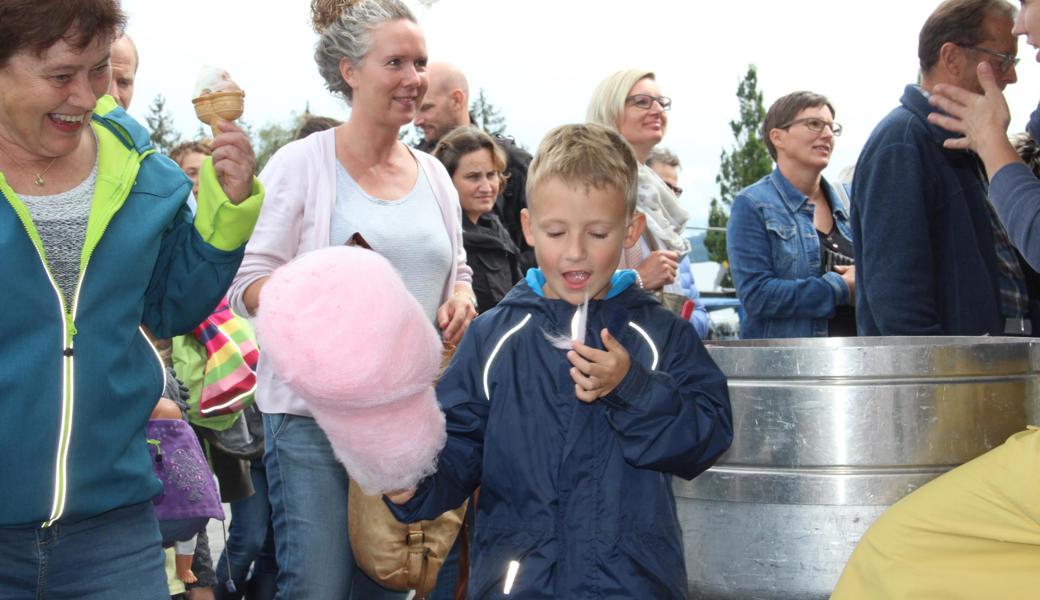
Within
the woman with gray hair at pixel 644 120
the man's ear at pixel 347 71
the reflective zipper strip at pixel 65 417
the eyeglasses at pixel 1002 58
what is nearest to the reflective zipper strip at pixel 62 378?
the reflective zipper strip at pixel 65 417

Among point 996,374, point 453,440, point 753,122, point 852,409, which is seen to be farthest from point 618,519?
point 753,122

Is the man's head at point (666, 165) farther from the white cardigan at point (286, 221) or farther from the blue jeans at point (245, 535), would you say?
the white cardigan at point (286, 221)

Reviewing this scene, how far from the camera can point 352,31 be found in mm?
3293

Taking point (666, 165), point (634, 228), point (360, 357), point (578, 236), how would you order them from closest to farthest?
point (360, 357) → point (578, 236) → point (634, 228) → point (666, 165)

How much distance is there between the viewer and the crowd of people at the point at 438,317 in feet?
6.91

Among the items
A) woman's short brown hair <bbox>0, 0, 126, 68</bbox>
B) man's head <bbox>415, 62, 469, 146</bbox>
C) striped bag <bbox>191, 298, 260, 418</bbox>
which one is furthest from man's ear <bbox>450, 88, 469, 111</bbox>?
woman's short brown hair <bbox>0, 0, 126, 68</bbox>

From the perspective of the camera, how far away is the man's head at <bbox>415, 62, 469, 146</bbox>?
516 cm

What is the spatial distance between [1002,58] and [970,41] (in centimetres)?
11

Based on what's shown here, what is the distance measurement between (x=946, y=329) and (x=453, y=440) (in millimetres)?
1725

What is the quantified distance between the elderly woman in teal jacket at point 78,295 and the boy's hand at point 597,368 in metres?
0.75

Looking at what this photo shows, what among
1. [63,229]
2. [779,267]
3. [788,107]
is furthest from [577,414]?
[788,107]

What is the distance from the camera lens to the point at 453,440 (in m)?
2.44

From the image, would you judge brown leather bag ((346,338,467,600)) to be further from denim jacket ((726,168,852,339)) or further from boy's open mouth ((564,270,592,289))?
denim jacket ((726,168,852,339))

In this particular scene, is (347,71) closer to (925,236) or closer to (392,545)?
(392,545)
